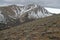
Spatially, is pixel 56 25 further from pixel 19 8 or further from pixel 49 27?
pixel 19 8

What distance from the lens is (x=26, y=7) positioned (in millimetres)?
35000

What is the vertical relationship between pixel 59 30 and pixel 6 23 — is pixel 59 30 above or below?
above

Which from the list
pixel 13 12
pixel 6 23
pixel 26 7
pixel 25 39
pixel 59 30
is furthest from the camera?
pixel 26 7

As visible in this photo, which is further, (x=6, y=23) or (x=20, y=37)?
(x=6, y=23)

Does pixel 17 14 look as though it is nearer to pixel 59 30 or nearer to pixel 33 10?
pixel 33 10

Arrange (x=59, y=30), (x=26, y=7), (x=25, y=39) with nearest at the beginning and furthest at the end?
(x=25, y=39), (x=59, y=30), (x=26, y=7)

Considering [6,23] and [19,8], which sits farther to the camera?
[19,8]

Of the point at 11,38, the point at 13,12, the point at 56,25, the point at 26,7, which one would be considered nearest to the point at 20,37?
the point at 11,38

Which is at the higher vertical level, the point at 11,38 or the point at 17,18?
the point at 11,38

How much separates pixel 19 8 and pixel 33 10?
2943mm

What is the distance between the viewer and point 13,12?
106 feet

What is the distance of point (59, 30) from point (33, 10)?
17.4 meters

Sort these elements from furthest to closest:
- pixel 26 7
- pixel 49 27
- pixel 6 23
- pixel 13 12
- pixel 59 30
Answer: pixel 26 7 → pixel 13 12 → pixel 6 23 → pixel 49 27 → pixel 59 30

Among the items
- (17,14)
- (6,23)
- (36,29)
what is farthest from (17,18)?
(36,29)
